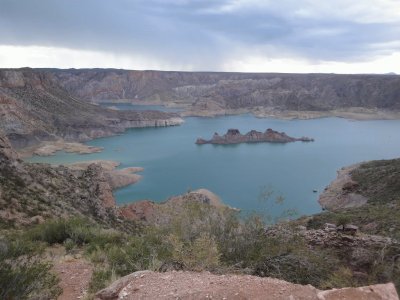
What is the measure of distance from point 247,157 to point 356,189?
51.8 meters

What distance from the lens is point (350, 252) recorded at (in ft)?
42.1

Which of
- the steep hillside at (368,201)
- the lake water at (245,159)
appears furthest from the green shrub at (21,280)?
the lake water at (245,159)

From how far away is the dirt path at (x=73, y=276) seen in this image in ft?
29.2

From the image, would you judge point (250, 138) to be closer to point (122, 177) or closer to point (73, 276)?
point (122, 177)

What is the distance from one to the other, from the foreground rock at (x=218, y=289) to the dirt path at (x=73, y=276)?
1644mm

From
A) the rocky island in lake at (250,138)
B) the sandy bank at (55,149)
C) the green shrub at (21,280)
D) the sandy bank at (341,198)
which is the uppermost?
the green shrub at (21,280)

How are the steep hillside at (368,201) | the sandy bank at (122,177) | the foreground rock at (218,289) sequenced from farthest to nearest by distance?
the sandy bank at (122,177)
the steep hillside at (368,201)
the foreground rock at (218,289)

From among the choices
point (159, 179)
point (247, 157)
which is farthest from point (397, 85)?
point (159, 179)

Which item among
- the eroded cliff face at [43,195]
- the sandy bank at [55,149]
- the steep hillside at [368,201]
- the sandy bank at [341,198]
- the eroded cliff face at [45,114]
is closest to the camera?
the eroded cliff face at [43,195]

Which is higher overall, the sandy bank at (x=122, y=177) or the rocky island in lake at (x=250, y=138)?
the rocky island in lake at (x=250, y=138)

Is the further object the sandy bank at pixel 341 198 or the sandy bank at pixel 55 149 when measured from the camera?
the sandy bank at pixel 55 149

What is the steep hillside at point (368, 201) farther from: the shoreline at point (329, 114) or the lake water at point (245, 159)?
the shoreline at point (329, 114)

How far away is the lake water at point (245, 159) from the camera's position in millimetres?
64250

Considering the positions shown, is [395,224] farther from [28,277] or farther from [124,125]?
[124,125]
